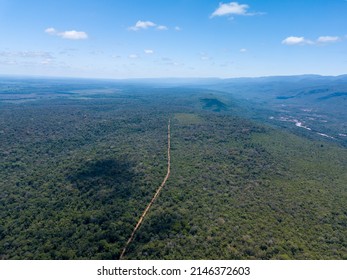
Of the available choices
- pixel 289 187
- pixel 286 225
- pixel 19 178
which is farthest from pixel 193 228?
pixel 19 178

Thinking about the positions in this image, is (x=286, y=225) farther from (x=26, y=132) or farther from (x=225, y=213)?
(x=26, y=132)

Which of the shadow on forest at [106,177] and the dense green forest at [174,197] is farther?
the shadow on forest at [106,177]

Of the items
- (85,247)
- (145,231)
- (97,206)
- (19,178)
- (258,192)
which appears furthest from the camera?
(19,178)

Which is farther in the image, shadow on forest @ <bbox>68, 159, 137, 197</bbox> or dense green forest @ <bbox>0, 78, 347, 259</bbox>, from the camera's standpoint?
shadow on forest @ <bbox>68, 159, 137, 197</bbox>
